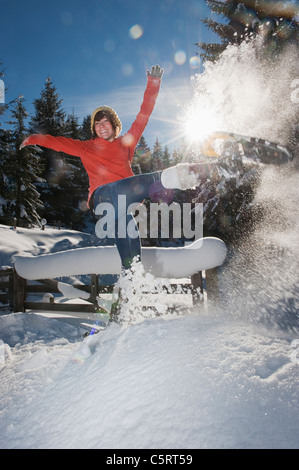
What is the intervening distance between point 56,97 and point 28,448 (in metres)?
33.1

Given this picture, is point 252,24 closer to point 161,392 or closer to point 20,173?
point 161,392

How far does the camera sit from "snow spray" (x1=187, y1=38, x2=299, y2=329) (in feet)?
8.91

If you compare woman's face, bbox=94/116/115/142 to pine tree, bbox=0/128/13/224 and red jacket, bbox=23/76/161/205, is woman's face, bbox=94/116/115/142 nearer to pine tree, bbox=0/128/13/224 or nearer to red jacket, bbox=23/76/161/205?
red jacket, bbox=23/76/161/205

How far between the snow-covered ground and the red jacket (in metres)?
1.41

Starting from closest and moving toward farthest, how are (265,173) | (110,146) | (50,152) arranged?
1. (110,146)
2. (265,173)
3. (50,152)

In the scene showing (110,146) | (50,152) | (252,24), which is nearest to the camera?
(110,146)

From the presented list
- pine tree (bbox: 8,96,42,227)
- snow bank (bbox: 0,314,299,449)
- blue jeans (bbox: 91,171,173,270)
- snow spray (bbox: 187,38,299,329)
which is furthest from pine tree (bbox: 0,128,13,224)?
snow bank (bbox: 0,314,299,449)

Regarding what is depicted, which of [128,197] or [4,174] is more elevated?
[4,174]

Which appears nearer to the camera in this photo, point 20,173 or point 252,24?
point 252,24

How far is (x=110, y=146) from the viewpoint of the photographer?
2.39 meters

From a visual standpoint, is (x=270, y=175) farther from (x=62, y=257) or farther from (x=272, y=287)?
(x=62, y=257)

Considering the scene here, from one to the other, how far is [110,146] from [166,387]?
6.63 ft

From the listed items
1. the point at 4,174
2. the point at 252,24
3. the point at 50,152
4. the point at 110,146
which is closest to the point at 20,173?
the point at 4,174

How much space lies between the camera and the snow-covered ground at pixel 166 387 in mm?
868
